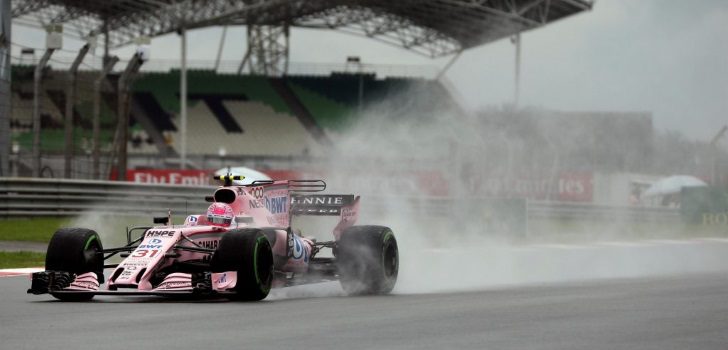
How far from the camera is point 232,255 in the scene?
11.6 meters

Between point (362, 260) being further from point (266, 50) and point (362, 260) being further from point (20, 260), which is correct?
point (266, 50)

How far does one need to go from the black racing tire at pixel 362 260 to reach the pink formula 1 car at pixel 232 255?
0.01 m

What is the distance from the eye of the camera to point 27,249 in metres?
21.1

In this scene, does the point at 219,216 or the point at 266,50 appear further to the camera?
the point at 266,50

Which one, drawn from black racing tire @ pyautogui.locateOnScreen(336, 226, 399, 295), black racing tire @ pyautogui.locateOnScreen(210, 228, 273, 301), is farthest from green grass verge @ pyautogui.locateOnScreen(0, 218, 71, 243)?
black racing tire @ pyautogui.locateOnScreen(210, 228, 273, 301)

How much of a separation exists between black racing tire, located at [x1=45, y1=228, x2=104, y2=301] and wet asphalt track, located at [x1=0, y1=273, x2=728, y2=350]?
323mm

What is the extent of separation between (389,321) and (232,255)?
219 centimetres

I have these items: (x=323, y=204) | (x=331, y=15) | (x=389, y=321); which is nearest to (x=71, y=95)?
Result: (x=323, y=204)

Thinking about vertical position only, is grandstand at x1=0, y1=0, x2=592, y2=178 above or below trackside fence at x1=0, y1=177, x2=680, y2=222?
above

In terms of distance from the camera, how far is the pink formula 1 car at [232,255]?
11656mm

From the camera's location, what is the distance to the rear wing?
47.1 feet

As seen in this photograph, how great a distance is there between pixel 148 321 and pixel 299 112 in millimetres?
58755

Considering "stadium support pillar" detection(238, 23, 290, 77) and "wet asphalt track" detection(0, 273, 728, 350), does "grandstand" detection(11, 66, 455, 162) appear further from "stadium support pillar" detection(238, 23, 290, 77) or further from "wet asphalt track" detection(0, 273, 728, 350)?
"wet asphalt track" detection(0, 273, 728, 350)

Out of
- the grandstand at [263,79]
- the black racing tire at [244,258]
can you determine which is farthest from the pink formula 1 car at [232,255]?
the grandstand at [263,79]
